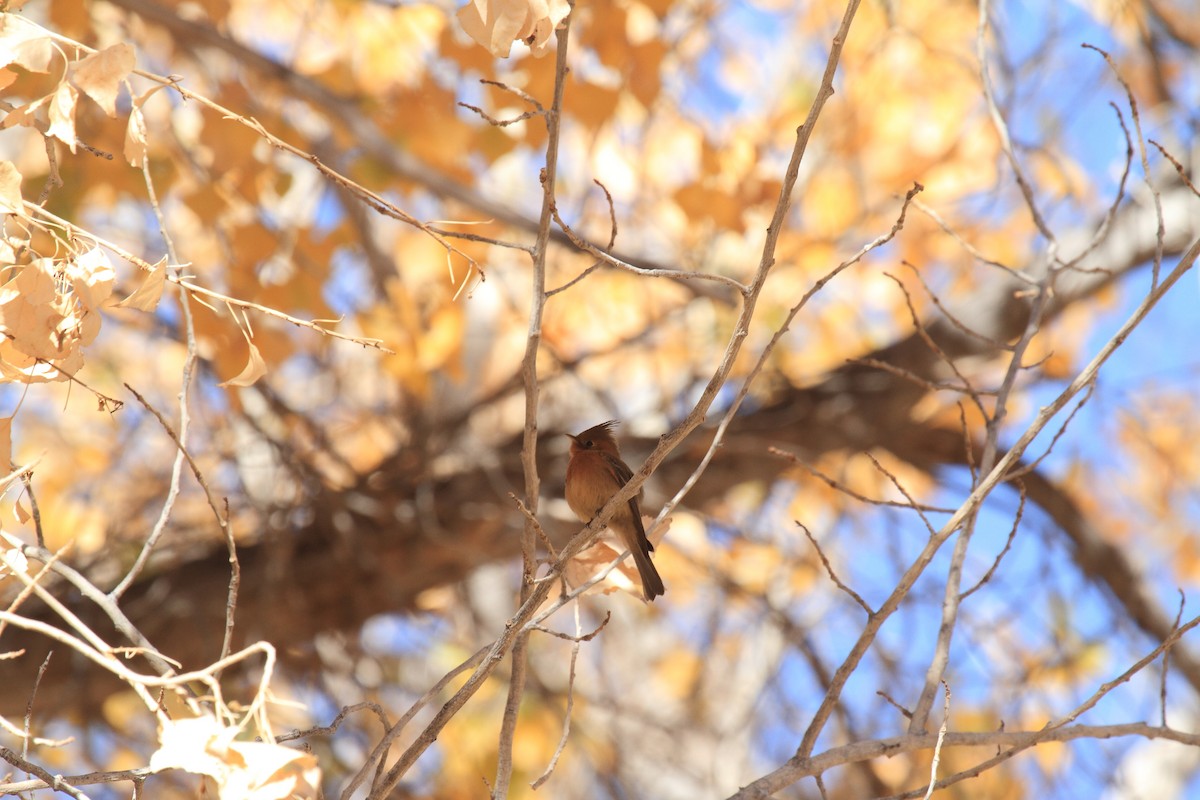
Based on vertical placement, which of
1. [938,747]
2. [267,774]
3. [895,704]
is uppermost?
[895,704]

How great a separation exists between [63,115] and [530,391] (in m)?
0.92

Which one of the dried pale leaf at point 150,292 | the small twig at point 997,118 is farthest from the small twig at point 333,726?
the small twig at point 997,118

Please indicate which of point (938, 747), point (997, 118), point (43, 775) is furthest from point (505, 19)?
point (997, 118)

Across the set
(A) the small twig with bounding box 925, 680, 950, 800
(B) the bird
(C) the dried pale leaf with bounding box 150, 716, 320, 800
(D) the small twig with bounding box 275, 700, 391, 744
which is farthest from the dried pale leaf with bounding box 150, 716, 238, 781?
(B) the bird

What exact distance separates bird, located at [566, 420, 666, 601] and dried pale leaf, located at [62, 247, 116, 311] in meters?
2.07

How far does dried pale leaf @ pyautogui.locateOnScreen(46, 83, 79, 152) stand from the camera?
1686 millimetres

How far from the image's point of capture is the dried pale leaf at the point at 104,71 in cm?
171

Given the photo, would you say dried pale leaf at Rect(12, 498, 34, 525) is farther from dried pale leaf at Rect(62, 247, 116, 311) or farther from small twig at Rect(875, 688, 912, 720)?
small twig at Rect(875, 688, 912, 720)

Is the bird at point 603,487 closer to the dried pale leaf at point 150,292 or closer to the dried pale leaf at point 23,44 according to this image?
the dried pale leaf at point 150,292

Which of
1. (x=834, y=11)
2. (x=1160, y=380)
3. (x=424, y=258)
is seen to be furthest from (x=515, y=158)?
(x=1160, y=380)

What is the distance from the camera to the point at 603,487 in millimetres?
3938

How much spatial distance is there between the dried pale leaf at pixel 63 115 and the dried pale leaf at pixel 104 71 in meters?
0.03

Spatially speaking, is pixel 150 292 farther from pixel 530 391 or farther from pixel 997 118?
pixel 997 118

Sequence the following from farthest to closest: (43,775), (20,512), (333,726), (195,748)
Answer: (20,512) → (333,726) → (43,775) → (195,748)
